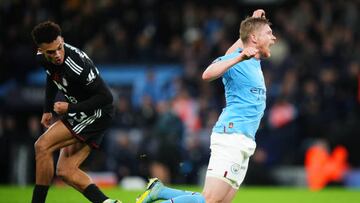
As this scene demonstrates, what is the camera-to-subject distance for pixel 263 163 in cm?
1586

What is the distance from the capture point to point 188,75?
17406 millimetres

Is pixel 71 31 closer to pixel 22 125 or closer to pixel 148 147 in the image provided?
pixel 22 125

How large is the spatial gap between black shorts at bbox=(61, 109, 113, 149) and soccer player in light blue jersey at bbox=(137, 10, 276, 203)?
1.80 m

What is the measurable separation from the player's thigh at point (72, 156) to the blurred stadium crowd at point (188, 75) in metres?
5.57

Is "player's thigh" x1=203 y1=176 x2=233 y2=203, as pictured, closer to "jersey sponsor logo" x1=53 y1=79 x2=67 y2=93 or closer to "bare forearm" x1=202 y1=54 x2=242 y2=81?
"bare forearm" x1=202 y1=54 x2=242 y2=81

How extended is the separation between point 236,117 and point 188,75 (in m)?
10.4

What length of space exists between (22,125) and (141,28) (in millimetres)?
3748

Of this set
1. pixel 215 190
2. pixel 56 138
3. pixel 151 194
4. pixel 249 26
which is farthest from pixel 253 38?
pixel 56 138

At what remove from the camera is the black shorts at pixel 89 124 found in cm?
838

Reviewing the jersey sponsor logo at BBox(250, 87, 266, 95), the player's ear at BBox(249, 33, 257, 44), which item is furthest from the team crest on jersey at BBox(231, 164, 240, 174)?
the player's ear at BBox(249, 33, 257, 44)

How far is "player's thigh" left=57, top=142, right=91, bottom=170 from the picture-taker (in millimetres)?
8422

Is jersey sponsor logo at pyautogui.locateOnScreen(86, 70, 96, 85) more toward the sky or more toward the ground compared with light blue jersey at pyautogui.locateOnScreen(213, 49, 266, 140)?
more toward the ground

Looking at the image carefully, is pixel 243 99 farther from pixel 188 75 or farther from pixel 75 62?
pixel 188 75

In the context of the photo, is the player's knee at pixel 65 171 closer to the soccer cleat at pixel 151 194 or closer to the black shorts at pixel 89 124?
the black shorts at pixel 89 124
